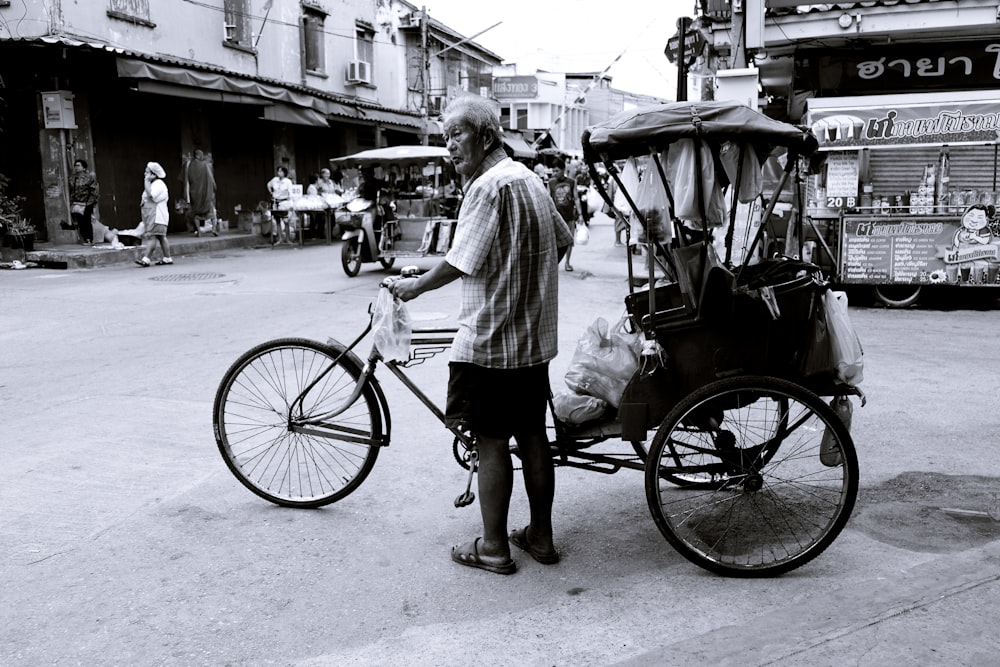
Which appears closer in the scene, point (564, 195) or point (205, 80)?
point (564, 195)

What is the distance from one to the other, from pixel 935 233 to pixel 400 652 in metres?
9.59

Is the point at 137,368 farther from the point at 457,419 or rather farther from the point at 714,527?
the point at 714,527

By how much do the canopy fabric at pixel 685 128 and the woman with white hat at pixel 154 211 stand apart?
1316 centimetres

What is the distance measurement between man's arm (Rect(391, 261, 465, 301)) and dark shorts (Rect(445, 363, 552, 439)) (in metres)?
0.32

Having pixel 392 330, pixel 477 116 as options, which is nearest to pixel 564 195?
pixel 392 330

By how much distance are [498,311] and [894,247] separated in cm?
872

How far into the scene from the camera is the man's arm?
3.33 metres

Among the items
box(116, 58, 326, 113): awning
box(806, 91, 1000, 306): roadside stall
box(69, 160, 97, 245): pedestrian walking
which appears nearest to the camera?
box(806, 91, 1000, 306): roadside stall

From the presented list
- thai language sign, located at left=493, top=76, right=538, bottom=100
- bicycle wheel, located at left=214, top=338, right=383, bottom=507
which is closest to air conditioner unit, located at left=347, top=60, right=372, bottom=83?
thai language sign, located at left=493, top=76, right=538, bottom=100

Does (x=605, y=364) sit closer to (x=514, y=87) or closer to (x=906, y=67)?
(x=906, y=67)

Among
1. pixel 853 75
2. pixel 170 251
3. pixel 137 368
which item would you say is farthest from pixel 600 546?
pixel 170 251

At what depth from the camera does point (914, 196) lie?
11.2 meters

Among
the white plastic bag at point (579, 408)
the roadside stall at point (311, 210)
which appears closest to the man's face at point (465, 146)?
the white plastic bag at point (579, 408)

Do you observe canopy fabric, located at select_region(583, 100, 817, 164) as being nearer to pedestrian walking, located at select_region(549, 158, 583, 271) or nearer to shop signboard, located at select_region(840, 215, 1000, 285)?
shop signboard, located at select_region(840, 215, 1000, 285)
